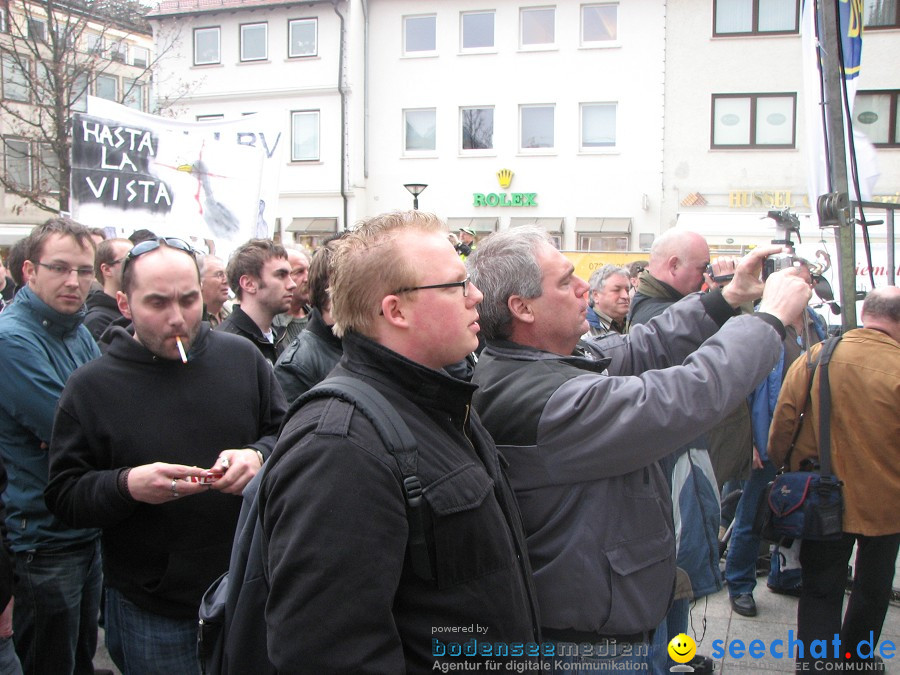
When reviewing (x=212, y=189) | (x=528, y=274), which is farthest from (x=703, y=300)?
(x=212, y=189)

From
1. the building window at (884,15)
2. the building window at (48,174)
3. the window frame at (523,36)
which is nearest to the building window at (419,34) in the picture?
the window frame at (523,36)

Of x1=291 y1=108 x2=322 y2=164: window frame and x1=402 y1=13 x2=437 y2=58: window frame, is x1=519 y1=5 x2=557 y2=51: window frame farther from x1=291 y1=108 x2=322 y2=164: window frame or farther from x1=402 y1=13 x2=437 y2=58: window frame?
x1=291 y1=108 x2=322 y2=164: window frame

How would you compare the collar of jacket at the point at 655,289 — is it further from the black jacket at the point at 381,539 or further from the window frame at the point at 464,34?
the window frame at the point at 464,34

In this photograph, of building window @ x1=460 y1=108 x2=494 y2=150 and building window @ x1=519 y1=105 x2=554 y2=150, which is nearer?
building window @ x1=519 y1=105 x2=554 y2=150

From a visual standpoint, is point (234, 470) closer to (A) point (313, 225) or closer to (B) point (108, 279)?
(B) point (108, 279)

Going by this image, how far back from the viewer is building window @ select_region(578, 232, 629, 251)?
2202 cm

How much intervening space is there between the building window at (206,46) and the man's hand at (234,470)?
26.6 m

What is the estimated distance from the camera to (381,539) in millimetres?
1342

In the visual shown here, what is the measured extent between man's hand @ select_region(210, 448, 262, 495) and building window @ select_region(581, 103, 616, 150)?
71.1 ft

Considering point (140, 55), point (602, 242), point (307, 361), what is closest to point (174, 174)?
point (307, 361)

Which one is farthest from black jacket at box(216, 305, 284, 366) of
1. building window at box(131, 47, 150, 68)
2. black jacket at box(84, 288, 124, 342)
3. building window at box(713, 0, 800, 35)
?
building window at box(131, 47, 150, 68)

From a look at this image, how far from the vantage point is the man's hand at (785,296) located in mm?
1983

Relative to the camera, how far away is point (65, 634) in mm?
2758

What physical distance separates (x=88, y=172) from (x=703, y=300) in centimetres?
576
